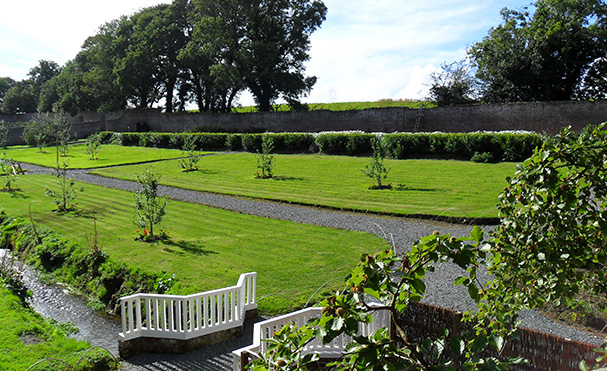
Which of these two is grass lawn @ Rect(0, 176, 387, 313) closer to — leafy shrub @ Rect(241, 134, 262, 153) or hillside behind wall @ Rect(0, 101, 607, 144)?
leafy shrub @ Rect(241, 134, 262, 153)

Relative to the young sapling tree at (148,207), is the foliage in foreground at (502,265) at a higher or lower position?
higher

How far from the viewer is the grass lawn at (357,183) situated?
1272 cm

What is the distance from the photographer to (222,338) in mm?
6156

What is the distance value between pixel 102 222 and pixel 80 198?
4265 mm

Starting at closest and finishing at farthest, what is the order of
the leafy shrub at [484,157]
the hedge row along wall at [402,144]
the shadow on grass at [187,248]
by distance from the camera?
1. the shadow on grass at [187,248]
2. the hedge row along wall at [402,144]
3. the leafy shrub at [484,157]

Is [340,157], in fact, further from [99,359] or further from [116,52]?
[116,52]

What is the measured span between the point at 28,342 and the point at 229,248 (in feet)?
14.1

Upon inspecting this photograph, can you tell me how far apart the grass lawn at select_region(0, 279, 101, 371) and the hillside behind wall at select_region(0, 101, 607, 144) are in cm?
2238

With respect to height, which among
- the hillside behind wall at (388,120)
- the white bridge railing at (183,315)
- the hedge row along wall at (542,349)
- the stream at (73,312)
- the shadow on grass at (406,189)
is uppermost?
the hillside behind wall at (388,120)

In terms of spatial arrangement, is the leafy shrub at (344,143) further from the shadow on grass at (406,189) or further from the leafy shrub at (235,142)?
the shadow on grass at (406,189)

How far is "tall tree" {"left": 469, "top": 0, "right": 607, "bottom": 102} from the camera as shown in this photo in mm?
25281

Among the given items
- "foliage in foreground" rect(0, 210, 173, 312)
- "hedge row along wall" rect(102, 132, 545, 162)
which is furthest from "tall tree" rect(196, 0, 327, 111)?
"foliage in foreground" rect(0, 210, 173, 312)

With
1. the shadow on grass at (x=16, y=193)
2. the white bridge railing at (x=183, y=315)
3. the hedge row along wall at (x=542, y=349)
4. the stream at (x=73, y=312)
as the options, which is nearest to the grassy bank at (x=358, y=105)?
the shadow on grass at (x=16, y=193)

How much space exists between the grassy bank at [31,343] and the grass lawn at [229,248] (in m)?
1.79
